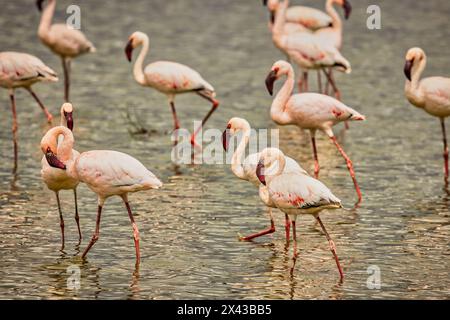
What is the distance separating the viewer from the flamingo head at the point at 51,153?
34.5 ft

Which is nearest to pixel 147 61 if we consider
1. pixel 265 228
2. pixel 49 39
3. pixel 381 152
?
pixel 49 39

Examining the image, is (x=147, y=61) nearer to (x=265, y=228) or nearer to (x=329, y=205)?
(x=265, y=228)

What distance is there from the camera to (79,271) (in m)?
10.2

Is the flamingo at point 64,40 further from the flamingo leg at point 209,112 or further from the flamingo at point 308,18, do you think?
the flamingo at point 308,18

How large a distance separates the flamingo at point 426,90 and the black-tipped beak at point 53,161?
4563mm

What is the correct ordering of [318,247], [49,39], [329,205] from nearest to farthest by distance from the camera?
[329,205] < [318,247] < [49,39]

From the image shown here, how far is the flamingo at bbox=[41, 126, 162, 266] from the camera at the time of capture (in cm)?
1038

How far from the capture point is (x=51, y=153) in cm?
1062

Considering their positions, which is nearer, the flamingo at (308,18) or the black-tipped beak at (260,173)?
the black-tipped beak at (260,173)

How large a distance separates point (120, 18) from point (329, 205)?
15.6 m

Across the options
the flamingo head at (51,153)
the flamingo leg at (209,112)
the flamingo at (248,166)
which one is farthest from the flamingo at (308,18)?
the flamingo head at (51,153)

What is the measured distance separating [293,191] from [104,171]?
165 cm

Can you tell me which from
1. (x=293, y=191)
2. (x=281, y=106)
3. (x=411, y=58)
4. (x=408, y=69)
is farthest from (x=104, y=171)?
(x=411, y=58)

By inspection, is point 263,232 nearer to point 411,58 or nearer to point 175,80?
point 411,58
